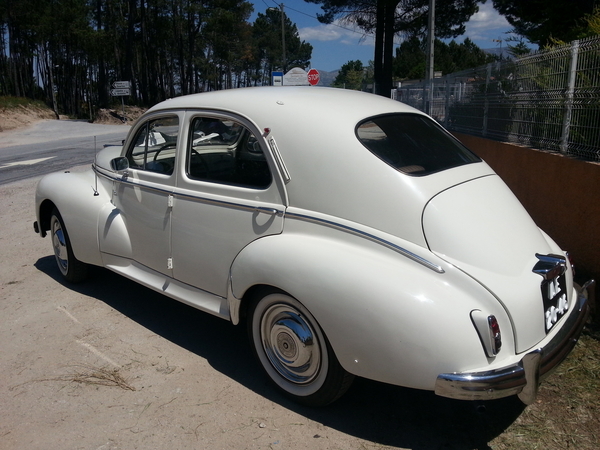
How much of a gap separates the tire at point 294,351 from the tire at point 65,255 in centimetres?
237

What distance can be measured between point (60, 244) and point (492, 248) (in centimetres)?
390

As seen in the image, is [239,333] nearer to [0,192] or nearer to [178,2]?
[0,192]

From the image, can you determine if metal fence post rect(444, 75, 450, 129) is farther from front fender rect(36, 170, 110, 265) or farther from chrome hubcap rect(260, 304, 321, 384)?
chrome hubcap rect(260, 304, 321, 384)

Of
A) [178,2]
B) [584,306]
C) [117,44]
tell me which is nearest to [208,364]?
[584,306]

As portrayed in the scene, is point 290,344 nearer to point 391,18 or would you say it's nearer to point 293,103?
point 293,103

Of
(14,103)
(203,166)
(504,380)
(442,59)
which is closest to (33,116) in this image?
(14,103)

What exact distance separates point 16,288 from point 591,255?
526cm

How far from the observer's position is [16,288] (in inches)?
197

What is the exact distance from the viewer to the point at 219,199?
3.37 m

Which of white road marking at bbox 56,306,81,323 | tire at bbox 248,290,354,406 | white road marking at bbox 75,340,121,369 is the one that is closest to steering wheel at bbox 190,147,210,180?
tire at bbox 248,290,354,406

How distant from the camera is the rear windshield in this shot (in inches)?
119

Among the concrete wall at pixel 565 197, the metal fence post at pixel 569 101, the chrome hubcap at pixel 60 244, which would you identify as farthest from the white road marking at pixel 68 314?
the metal fence post at pixel 569 101

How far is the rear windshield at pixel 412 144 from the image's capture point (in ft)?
9.91

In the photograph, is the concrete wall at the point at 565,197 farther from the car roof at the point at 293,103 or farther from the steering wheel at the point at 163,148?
the steering wheel at the point at 163,148
